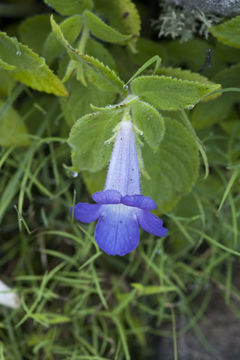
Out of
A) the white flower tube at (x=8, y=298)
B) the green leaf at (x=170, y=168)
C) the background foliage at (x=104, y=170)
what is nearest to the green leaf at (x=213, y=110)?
the background foliage at (x=104, y=170)

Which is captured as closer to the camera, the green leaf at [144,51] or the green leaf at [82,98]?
the green leaf at [82,98]

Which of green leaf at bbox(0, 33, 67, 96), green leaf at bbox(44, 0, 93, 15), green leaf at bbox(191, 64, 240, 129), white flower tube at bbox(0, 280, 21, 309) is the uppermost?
green leaf at bbox(44, 0, 93, 15)

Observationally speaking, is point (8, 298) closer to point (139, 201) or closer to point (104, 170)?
point (104, 170)

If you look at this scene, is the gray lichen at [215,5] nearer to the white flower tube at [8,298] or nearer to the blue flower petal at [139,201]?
the blue flower petal at [139,201]

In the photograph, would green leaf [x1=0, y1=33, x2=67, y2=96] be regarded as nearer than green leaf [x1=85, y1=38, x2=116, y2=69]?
Yes

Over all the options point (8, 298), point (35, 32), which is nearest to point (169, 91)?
point (35, 32)

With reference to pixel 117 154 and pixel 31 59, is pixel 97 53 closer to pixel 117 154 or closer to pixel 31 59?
pixel 31 59

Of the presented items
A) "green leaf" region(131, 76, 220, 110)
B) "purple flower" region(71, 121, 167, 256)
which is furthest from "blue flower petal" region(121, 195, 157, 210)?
"green leaf" region(131, 76, 220, 110)

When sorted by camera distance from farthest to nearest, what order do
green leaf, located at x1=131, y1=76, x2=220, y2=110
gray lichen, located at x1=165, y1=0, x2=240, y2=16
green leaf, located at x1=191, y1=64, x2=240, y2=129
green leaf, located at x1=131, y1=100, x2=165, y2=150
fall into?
1. green leaf, located at x1=191, y1=64, x2=240, y2=129
2. gray lichen, located at x1=165, y1=0, x2=240, y2=16
3. green leaf, located at x1=131, y1=100, x2=165, y2=150
4. green leaf, located at x1=131, y1=76, x2=220, y2=110

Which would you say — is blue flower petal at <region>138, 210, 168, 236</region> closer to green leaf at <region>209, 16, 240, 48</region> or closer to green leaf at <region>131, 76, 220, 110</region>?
green leaf at <region>131, 76, 220, 110</region>
